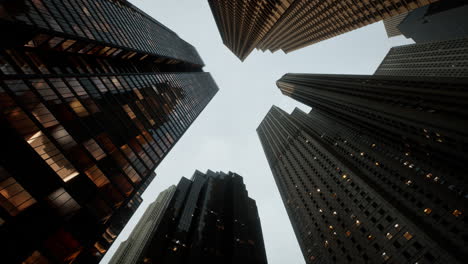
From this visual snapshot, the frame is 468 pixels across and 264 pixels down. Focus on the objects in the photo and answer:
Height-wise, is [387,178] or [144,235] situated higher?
[144,235]

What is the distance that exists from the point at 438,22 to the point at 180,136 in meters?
184

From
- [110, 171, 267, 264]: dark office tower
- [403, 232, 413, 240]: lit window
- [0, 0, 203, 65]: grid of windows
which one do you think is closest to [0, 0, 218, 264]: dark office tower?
[0, 0, 203, 65]: grid of windows

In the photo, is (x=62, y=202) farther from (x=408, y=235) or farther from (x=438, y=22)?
(x=438, y=22)

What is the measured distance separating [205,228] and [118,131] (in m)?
59.2

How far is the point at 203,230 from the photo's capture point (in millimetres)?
82000

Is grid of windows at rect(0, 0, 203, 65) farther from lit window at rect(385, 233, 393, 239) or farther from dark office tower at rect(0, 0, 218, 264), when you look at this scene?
lit window at rect(385, 233, 393, 239)

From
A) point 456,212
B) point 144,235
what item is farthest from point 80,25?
point 144,235

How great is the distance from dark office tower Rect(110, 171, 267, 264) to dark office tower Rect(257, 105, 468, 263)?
19403mm

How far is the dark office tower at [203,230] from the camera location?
2736 inches

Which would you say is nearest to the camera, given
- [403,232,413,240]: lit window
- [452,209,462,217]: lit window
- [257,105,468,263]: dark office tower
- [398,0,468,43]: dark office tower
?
[257,105,468,263]: dark office tower

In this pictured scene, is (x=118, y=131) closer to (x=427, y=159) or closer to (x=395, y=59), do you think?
(x=427, y=159)

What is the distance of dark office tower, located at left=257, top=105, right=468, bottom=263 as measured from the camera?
1853 inches

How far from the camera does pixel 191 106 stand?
A: 3420 inches

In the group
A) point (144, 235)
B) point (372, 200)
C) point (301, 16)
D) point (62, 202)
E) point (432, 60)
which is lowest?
point (432, 60)
